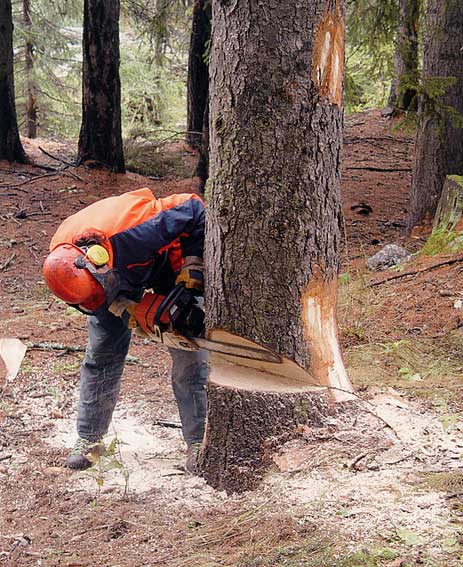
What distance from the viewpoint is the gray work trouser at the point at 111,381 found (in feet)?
13.5

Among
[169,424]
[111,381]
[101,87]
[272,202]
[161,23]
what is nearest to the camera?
[272,202]

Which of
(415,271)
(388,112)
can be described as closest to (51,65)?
(388,112)

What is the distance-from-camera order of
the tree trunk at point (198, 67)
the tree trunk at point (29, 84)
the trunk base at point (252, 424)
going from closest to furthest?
the trunk base at point (252, 424), the tree trunk at point (198, 67), the tree trunk at point (29, 84)

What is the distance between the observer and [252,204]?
3061 millimetres

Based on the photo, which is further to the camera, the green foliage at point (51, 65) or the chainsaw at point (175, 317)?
the green foliage at point (51, 65)

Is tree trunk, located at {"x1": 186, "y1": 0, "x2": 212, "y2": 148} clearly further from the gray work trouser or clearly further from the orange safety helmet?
the orange safety helmet

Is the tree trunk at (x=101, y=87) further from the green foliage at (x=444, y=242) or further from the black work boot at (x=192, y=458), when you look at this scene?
the black work boot at (x=192, y=458)

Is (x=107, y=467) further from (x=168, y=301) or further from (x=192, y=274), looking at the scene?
(x=192, y=274)

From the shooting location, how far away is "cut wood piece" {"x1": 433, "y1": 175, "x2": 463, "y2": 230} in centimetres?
694

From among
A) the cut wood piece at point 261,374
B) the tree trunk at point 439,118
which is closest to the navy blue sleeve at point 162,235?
the cut wood piece at point 261,374

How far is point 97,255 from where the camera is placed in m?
3.63

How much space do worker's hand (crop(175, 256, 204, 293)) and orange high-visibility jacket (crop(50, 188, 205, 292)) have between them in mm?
164

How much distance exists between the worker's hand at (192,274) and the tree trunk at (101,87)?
7939mm

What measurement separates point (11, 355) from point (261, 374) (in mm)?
3031
